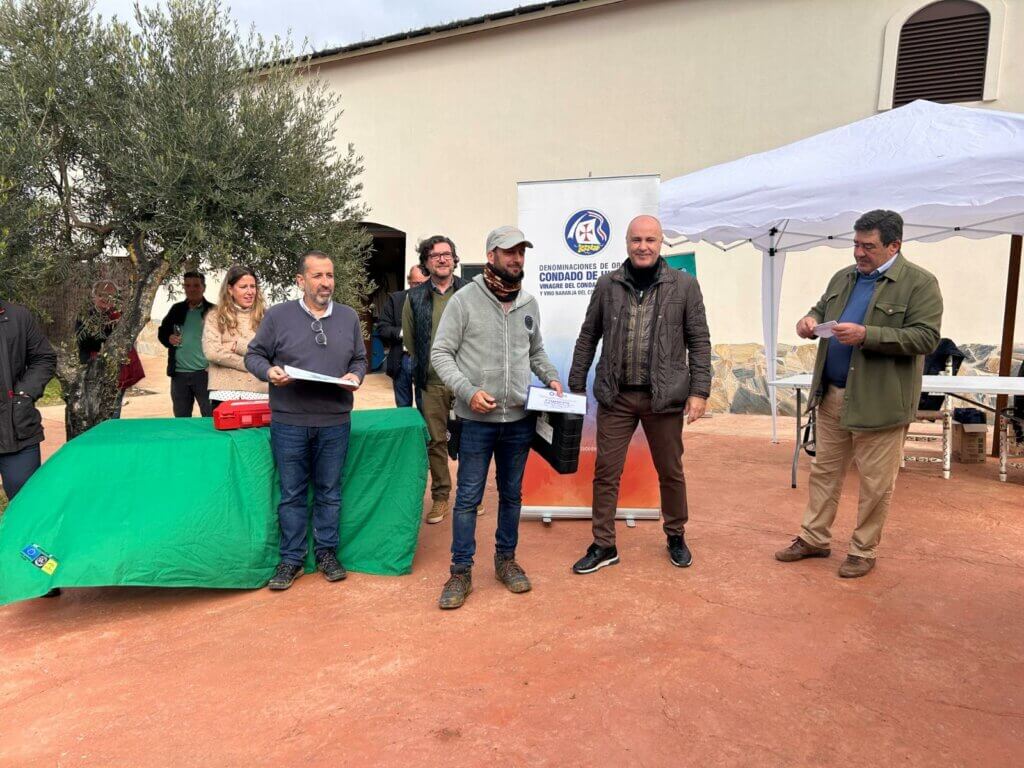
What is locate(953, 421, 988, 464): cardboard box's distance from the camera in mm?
6898

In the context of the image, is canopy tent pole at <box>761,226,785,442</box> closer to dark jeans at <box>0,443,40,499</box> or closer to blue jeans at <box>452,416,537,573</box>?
blue jeans at <box>452,416,537,573</box>

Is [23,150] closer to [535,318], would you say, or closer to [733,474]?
→ [535,318]

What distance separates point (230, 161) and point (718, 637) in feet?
14.8

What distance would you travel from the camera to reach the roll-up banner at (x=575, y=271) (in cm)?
480

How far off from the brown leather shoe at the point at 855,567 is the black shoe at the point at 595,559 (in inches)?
50.6

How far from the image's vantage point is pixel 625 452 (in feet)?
13.1

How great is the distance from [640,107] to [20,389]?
9182 mm

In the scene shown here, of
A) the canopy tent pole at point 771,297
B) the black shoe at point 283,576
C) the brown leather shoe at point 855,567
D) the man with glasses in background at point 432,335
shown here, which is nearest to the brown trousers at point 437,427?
the man with glasses in background at point 432,335

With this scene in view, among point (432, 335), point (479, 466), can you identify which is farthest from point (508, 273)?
point (432, 335)

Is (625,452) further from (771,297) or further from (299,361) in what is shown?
(771,297)

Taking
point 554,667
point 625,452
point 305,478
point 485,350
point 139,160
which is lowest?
point 554,667

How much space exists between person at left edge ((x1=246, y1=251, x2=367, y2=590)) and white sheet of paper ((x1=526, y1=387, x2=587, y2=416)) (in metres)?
0.97

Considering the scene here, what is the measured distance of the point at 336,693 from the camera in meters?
2.74

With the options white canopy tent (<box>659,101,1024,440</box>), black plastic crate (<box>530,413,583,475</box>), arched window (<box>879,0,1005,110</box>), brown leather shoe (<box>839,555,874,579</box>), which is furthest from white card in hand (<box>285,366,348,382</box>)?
arched window (<box>879,0,1005,110</box>)
